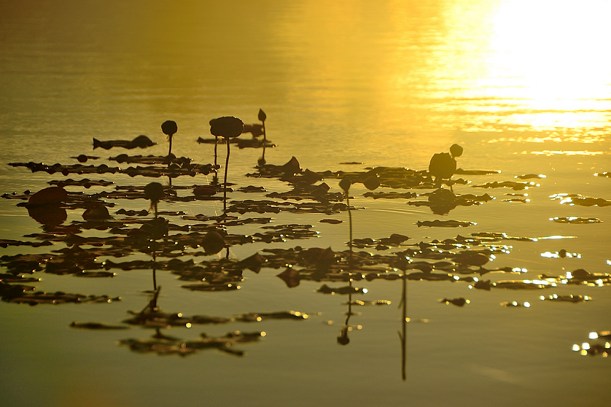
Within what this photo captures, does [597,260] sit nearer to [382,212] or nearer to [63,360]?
[382,212]

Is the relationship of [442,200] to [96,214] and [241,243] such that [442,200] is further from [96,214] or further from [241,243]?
[96,214]

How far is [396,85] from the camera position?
2422cm

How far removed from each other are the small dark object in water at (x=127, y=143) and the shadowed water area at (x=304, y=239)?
3cm

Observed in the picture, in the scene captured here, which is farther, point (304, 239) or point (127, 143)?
point (127, 143)

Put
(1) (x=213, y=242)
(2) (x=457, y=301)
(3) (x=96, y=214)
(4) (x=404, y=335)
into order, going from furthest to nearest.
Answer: (3) (x=96, y=214), (1) (x=213, y=242), (2) (x=457, y=301), (4) (x=404, y=335)

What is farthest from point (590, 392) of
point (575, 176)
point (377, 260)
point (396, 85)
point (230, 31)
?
point (230, 31)

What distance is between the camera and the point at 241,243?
435 inches

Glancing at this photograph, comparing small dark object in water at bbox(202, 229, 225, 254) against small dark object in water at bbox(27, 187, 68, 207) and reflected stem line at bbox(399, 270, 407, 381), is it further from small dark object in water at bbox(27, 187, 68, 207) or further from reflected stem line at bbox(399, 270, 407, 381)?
small dark object in water at bbox(27, 187, 68, 207)

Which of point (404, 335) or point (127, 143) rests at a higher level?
point (127, 143)

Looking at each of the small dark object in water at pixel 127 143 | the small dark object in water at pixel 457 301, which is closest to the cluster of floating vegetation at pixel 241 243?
the small dark object in water at pixel 457 301

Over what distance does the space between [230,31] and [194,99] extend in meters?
14.0

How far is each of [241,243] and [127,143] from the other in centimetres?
621

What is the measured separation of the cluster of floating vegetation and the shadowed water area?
0.02 metres

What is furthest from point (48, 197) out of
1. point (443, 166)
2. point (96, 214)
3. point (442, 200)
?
point (443, 166)
